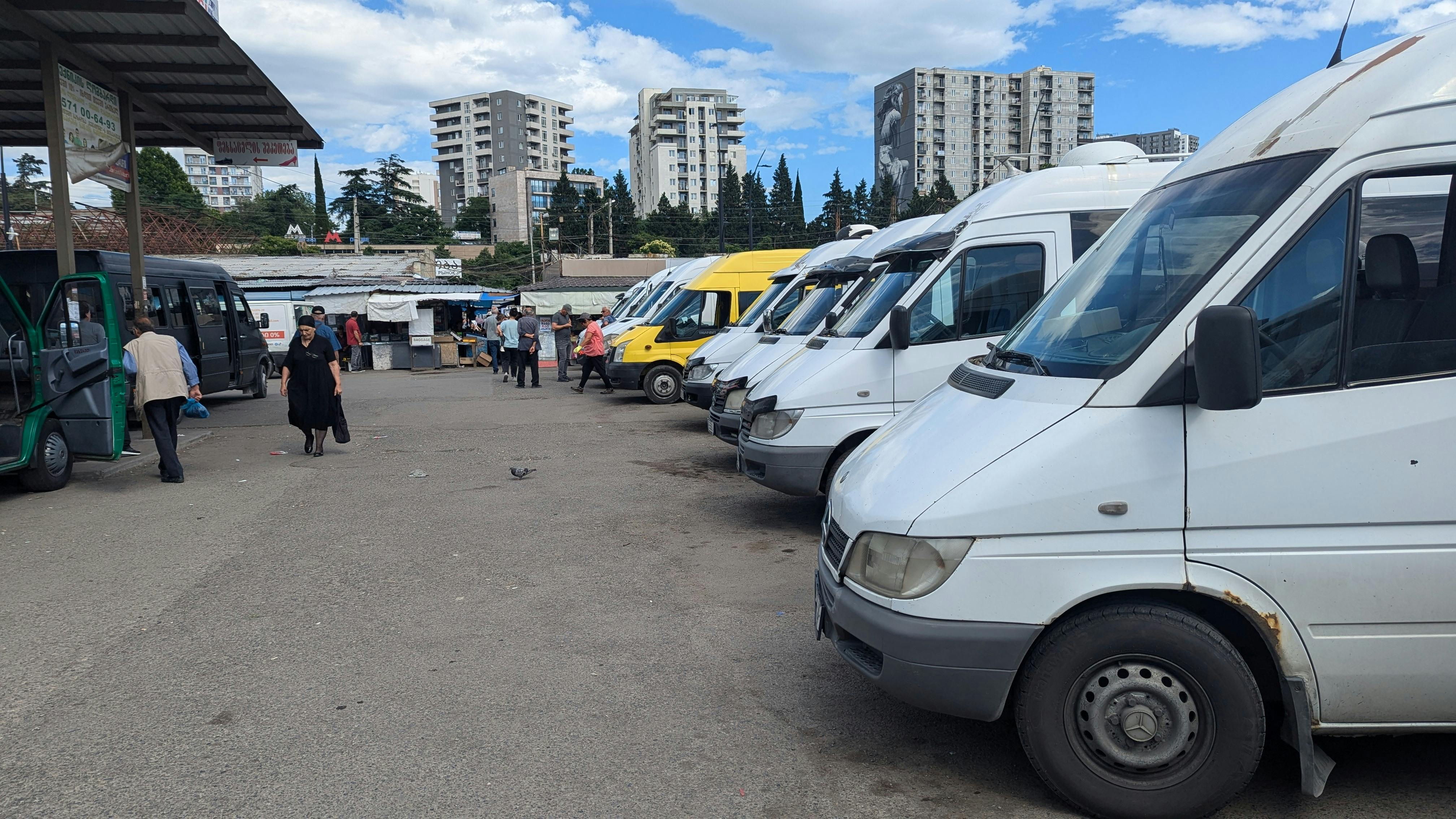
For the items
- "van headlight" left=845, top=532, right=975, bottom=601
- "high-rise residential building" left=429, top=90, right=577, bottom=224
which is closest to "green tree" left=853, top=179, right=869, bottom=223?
"high-rise residential building" left=429, top=90, right=577, bottom=224

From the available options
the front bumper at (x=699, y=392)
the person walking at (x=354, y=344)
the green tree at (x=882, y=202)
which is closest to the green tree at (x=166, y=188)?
the person walking at (x=354, y=344)

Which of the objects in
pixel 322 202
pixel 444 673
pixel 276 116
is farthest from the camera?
pixel 322 202

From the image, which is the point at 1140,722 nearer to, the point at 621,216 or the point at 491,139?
the point at 621,216

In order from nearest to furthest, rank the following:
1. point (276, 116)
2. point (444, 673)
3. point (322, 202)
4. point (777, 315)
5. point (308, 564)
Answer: point (444, 673), point (308, 564), point (777, 315), point (276, 116), point (322, 202)

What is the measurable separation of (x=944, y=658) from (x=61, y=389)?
383 inches

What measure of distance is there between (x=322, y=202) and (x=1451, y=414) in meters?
114

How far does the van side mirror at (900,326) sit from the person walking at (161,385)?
23.9 feet

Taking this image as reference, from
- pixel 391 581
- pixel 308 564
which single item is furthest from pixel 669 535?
pixel 308 564

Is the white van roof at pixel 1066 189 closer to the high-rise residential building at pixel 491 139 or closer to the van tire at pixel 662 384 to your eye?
the van tire at pixel 662 384

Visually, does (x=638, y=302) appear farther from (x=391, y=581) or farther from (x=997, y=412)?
(x=997, y=412)

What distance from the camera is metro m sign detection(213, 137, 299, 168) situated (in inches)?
677

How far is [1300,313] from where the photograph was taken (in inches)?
130

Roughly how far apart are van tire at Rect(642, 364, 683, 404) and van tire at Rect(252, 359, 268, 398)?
810 cm

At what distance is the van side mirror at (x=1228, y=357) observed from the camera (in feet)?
A: 9.93
